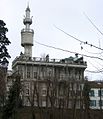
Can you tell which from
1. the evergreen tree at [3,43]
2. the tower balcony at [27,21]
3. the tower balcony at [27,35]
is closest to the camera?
the evergreen tree at [3,43]

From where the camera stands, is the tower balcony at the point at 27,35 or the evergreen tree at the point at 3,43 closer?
the evergreen tree at the point at 3,43

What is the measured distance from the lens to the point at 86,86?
54.5 m

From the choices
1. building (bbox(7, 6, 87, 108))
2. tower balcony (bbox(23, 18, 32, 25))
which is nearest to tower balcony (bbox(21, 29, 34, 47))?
building (bbox(7, 6, 87, 108))

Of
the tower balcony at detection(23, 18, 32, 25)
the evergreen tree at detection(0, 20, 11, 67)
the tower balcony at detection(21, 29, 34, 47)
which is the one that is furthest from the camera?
the tower balcony at detection(23, 18, 32, 25)

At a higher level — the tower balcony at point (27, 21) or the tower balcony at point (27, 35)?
the tower balcony at point (27, 21)

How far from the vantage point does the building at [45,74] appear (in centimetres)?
5825

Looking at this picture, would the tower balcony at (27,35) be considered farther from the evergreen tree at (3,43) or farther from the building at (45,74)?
the evergreen tree at (3,43)

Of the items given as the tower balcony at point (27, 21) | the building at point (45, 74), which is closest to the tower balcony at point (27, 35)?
the building at point (45, 74)

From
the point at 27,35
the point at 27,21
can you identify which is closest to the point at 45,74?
the point at 27,35

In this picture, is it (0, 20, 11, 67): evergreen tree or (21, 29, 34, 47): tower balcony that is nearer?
(0, 20, 11, 67): evergreen tree

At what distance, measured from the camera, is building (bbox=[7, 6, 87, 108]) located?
5825cm

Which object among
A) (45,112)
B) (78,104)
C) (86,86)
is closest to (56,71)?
(78,104)

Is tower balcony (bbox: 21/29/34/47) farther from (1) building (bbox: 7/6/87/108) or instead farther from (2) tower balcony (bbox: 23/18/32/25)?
(2) tower balcony (bbox: 23/18/32/25)

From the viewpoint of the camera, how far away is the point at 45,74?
63.2 meters
